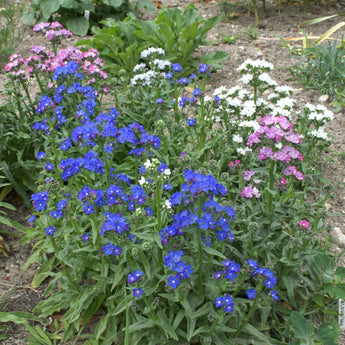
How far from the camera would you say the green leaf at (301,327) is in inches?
94.3

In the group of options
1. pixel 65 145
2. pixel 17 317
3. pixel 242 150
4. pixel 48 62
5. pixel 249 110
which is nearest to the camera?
pixel 17 317

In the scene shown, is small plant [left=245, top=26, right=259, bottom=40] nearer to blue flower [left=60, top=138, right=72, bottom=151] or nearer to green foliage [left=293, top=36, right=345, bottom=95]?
green foliage [left=293, top=36, right=345, bottom=95]

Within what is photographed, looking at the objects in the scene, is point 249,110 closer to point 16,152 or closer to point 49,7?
point 16,152

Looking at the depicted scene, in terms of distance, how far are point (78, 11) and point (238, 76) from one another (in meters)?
3.13

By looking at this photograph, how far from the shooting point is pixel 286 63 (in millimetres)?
5773

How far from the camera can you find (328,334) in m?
2.43

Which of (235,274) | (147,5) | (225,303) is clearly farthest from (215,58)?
(225,303)

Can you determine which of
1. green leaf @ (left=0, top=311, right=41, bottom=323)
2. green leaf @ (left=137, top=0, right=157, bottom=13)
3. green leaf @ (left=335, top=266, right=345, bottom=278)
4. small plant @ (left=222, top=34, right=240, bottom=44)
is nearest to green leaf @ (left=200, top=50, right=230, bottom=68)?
small plant @ (left=222, top=34, right=240, bottom=44)

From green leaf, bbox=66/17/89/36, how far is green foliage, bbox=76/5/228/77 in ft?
3.01

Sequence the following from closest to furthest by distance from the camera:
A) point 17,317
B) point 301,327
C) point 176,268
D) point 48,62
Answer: point 176,268 → point 301,327 → point 17,317 → point 48,62

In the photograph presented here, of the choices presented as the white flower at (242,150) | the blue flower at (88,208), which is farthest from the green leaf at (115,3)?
the blue flower at (88,208)

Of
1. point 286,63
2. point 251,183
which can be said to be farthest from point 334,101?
point 251,183

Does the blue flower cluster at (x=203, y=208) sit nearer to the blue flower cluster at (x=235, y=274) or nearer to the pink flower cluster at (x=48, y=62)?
the blue flower cluster at (x=235, y=274)

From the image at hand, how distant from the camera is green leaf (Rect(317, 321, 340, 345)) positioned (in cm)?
241
